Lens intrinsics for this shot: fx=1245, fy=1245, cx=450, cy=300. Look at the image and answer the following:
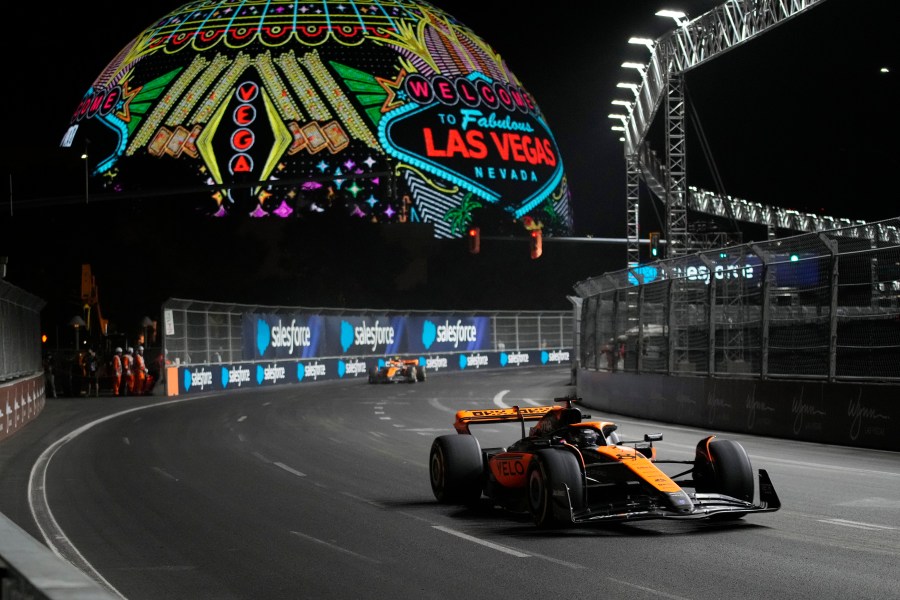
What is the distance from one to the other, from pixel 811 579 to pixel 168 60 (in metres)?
83.6

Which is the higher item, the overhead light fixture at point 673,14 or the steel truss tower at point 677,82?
the overhead light fixture at point 673,14

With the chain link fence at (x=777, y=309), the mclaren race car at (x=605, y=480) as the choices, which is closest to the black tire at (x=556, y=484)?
the mclaren race car at (x=605, y=480)

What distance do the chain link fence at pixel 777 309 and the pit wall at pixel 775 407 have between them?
24 cm

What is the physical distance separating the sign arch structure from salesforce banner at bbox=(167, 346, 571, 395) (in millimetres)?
20893

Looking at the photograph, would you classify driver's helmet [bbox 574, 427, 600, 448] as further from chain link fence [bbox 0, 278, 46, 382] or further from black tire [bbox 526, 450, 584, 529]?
chain link fence [bbox 0, 278, 46, 382]

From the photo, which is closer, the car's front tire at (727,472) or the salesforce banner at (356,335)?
the car's front tire at (727,472)

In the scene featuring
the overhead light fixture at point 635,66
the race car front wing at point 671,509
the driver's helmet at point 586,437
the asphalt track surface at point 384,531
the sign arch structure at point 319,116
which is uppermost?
the sign arch structure at point 319,116

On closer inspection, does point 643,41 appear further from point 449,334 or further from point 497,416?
point 449,334

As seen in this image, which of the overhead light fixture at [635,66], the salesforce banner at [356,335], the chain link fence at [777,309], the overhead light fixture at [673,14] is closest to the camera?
the chain link fence at [777,309]

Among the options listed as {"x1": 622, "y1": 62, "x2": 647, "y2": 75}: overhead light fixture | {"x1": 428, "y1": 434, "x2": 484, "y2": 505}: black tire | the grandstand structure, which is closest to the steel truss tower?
the grandstand structure

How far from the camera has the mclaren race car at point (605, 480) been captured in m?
9.62

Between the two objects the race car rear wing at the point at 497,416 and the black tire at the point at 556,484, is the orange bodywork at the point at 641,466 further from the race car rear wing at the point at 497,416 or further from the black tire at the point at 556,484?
the race car rear wing at the point at 497,416

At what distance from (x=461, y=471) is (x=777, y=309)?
987 centimetres

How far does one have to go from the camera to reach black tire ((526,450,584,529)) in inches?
384
